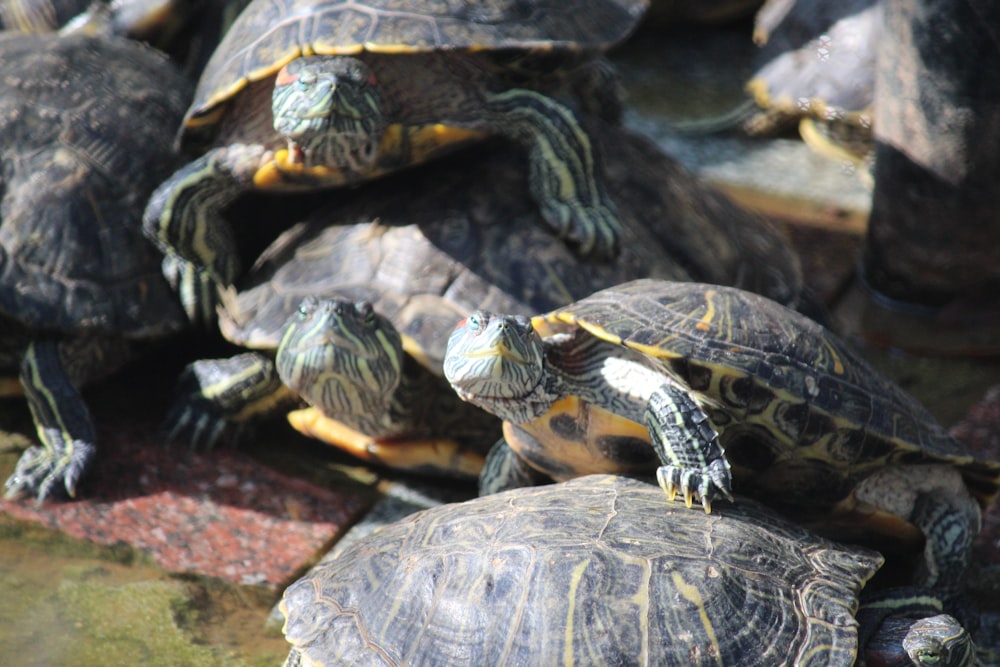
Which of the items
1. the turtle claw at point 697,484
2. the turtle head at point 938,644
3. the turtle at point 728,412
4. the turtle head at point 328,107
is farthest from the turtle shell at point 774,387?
the turtle head at point 328,107

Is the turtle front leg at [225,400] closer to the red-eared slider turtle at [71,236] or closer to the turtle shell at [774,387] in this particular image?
the red-eared slider turtle at [71,236]

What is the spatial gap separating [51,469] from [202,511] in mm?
519

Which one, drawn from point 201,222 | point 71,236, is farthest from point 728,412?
point 71,236

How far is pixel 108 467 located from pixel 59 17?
2.78 meters

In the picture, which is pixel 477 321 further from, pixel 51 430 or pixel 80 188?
pixel 80 188

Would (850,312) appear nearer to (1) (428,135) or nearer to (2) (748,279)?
(2) (748,279)

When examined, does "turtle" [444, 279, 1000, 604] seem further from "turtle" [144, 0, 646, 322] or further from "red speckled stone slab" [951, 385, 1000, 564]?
"turtle" [144, 0, 646, 322]

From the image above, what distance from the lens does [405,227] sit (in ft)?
12.7

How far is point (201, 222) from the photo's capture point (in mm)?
4000

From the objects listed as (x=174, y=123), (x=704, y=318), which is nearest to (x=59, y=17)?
(x=174, y=123)

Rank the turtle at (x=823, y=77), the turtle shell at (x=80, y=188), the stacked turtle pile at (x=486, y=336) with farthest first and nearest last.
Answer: the turtle at (x=823, y=77) → the turtle shell at (x=80, y=188) → the stacked turtle pile at (x=486, y=336)

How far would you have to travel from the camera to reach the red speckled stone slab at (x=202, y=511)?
11.1 feet

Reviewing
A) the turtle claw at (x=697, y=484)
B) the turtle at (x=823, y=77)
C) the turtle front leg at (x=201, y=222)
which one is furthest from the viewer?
the turtle at (x=823, y=77)

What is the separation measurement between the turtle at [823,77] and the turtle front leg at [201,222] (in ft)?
11.3
